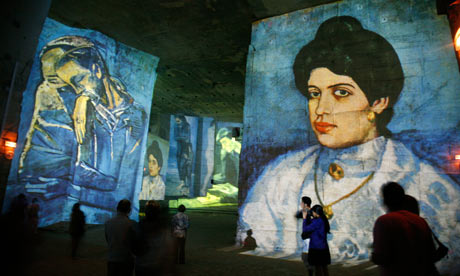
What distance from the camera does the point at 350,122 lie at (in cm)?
830

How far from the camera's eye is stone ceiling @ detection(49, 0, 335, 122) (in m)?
10.1

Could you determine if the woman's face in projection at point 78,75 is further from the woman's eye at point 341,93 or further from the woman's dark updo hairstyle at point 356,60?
the woman's eye at point 341,93

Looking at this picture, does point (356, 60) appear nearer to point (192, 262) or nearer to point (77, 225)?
point (192, 262)

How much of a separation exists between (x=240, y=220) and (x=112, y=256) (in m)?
6.39

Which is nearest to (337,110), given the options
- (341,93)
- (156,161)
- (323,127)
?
(341,93)

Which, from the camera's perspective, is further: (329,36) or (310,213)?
(329,36)

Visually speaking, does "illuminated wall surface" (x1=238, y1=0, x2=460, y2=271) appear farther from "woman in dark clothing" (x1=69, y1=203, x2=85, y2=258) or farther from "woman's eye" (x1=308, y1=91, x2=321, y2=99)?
"woman in dark clothing" (x1=69, y1=203, x2=85, y2=258)

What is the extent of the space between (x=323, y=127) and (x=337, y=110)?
717mm

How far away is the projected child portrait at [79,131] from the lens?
1038cm

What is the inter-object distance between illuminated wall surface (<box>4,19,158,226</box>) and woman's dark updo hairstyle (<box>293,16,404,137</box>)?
8.79 m

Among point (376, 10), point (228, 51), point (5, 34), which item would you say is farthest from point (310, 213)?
point (228, 51)

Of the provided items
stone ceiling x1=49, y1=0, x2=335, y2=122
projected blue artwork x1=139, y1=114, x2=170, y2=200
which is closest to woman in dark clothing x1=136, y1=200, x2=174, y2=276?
stone ceiling x1=49, y1=0, x2=335, y2=122

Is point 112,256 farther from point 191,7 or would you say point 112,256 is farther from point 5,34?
point 191,7

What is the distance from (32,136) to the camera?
10203 millimetres
